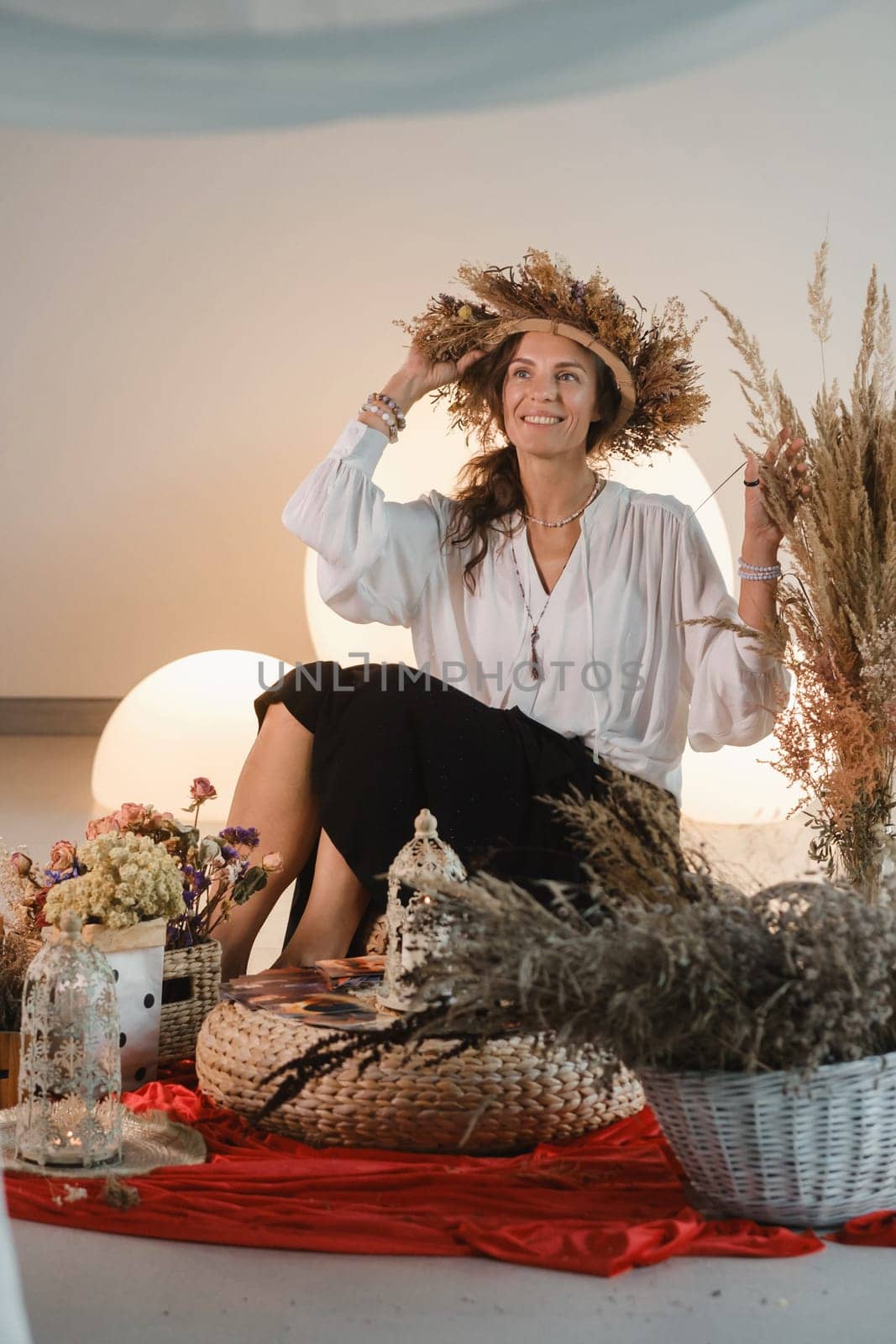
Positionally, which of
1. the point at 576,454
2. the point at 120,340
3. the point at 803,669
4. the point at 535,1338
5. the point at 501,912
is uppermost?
the point at 120,340

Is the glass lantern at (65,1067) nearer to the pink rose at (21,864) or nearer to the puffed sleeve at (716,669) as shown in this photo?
the pink rose at (21,864)

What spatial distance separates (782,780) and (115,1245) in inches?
99.4

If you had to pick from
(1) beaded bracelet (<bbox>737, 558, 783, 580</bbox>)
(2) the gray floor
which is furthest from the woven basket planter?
(1) beaded bracelet (<bbox>737, 558, 783, 580</bbox>)

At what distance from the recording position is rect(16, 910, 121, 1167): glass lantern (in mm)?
1631

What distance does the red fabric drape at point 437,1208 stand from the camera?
1.42 m

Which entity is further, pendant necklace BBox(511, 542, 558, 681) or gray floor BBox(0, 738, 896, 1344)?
pendant necklace BBox(511, 542, 558, 681)

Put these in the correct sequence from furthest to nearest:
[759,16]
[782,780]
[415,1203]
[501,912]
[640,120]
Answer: [640,120]
[782,780]
[415,1203]
[501,912]
[759,16]

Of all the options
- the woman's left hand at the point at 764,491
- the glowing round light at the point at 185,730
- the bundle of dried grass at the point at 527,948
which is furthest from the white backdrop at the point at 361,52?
the glowing round light at the point at 185,730

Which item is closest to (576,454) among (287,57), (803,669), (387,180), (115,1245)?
(803,669)

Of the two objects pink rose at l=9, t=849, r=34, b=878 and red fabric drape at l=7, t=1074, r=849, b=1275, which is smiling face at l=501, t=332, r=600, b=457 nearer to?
pink rose at l=9, t=849, r=34, b=878

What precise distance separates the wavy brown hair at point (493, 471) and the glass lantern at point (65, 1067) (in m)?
1.32

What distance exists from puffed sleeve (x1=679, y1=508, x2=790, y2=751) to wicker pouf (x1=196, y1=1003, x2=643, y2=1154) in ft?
2.89

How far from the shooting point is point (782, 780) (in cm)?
367

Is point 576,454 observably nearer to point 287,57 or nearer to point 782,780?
point 782,780
